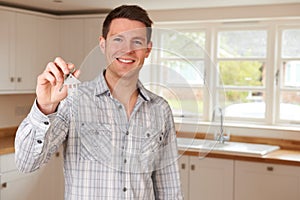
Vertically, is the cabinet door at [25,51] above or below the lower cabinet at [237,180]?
above

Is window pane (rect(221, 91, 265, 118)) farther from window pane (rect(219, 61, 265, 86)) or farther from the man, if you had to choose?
the man

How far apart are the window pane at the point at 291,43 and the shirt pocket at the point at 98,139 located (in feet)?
11.4

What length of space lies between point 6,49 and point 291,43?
268cm

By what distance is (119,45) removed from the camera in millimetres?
1096

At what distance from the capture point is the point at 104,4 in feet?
13.8

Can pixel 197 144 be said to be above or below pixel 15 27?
below

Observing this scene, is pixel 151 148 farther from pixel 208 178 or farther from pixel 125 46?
pixel 208 178

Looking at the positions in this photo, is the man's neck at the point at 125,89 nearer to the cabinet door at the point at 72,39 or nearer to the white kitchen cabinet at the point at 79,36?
the white kitchen cabinet at the point at 79,36

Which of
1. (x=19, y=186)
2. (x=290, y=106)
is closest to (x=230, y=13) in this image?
(x=290, y=106)

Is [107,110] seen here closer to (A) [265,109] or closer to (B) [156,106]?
(B) [156,106]

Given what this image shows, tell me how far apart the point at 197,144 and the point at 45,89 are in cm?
44

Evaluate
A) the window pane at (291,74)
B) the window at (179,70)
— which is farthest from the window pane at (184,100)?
the window pane at (291,74)

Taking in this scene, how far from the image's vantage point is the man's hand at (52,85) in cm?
113

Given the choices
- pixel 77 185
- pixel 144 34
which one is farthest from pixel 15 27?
pixel 144 34
